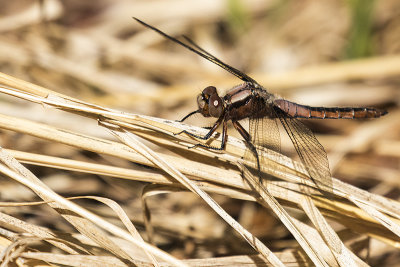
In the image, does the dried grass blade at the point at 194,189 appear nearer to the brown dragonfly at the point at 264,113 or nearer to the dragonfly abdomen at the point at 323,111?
the brown dragonfly at the point at 264,113

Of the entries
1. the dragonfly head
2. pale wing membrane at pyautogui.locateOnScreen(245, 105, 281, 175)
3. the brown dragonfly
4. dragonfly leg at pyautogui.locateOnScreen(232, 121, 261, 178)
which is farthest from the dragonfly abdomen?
the dragonfly head

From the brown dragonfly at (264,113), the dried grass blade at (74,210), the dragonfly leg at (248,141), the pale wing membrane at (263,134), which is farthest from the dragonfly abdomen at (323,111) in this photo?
the dried grass blade at (74,210)

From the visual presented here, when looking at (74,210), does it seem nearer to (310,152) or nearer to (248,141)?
→ (248,141)

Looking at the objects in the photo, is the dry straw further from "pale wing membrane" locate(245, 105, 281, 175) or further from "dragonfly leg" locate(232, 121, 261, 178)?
"pale wing membrane" locate(245, 105, 281, 175)

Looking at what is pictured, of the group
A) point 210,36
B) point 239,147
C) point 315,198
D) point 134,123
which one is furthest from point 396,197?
point 210,36

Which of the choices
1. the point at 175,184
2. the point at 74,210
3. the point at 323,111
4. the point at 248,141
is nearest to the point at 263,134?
the point at 248,141

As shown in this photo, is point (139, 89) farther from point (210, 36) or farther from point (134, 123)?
point (134, 123)
